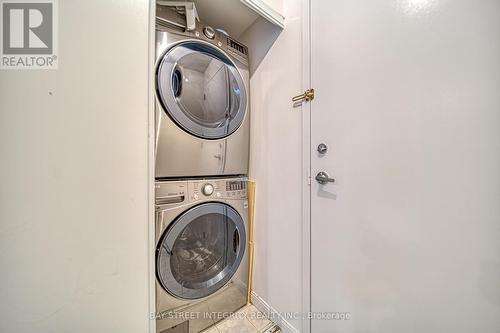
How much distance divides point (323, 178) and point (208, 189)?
711 millimetres

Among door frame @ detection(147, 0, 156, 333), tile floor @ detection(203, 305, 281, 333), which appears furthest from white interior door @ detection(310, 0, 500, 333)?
door frame @ detection(147, 0, 156, 333)

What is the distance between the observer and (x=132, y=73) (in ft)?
1.63

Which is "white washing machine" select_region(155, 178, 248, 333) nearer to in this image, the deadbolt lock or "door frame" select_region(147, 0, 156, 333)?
"door frame" select_region(147, 0, 156, 333)

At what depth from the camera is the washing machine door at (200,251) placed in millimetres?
914

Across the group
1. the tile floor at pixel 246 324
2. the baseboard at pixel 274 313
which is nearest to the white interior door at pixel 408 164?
the baseboard at pixel 274 313

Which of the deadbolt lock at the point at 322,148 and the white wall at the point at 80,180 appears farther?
the deadbolt lock at the point at 322,148

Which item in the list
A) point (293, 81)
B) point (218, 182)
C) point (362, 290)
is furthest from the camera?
point (218, 182)

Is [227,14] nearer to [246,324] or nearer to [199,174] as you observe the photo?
[199,174]

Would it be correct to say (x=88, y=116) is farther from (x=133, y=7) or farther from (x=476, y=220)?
(x=476, y=220)

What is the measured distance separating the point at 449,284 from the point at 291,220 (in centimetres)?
63

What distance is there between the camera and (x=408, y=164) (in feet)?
1.93

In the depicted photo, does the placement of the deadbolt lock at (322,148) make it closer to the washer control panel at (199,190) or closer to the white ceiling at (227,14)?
the washer control panel at (199,190)

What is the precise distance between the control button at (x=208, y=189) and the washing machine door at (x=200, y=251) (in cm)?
8

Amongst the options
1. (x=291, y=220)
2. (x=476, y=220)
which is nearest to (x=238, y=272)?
(x=291, y=220)
